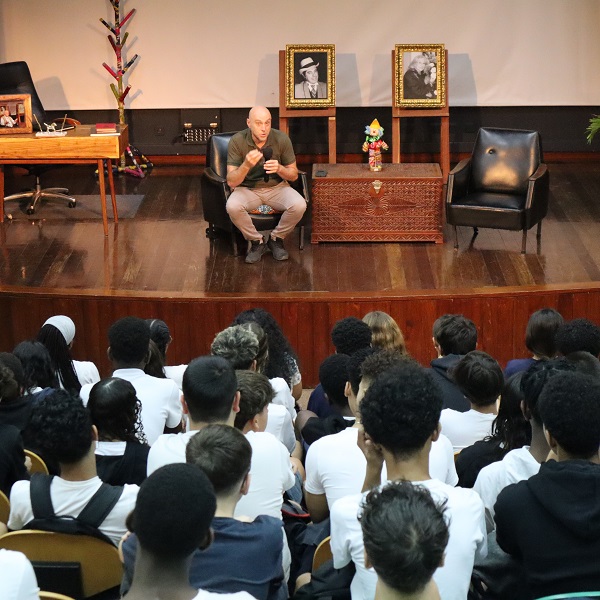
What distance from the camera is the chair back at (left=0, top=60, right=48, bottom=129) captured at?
7.88 m

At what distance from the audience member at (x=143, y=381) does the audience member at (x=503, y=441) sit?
109cm

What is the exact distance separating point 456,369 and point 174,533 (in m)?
1.82

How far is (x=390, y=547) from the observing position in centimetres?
179

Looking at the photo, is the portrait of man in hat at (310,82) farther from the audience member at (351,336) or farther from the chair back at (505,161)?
the audience member at (351,336)

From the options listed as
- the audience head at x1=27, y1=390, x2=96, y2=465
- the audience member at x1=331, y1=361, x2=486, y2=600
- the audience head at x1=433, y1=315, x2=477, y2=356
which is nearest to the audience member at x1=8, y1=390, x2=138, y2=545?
the audience head at x1=27, y1=390, x2=96, y2=465

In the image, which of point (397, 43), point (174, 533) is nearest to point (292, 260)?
point (397, 43)

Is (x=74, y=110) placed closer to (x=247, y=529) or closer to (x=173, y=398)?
(x=173, y=398)

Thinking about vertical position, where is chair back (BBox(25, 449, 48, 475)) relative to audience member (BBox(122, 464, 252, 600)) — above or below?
below

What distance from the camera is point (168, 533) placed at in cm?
183

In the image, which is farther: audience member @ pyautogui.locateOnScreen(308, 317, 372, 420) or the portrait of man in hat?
the portrait of man in hat

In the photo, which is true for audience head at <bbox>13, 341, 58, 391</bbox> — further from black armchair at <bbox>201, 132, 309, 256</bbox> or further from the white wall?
the white wall

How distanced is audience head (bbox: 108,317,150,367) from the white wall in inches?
208

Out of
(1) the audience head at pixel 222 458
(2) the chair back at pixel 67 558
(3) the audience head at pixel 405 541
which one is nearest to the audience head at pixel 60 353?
(2) the chair back at pixel 67 558

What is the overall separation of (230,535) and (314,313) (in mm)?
3534
